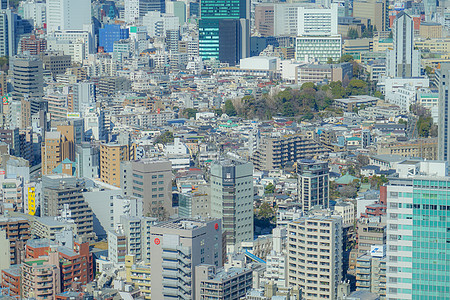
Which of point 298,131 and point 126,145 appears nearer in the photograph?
point 126,145

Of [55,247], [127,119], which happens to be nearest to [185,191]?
[55,247]

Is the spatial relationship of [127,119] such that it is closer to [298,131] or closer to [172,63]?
[298,131]

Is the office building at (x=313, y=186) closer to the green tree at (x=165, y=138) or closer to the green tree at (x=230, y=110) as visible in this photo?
the green tree at (x=165, y=138)

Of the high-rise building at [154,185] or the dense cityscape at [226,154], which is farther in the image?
the high-rise building at [154,185]

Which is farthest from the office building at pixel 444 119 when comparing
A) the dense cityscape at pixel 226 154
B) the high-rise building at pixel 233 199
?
the high-rise building at pixel 233 199

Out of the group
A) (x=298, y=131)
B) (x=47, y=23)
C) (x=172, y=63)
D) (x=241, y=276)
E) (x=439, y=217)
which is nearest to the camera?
(x=439, y=217)

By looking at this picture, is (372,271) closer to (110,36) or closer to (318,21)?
(318,21)
